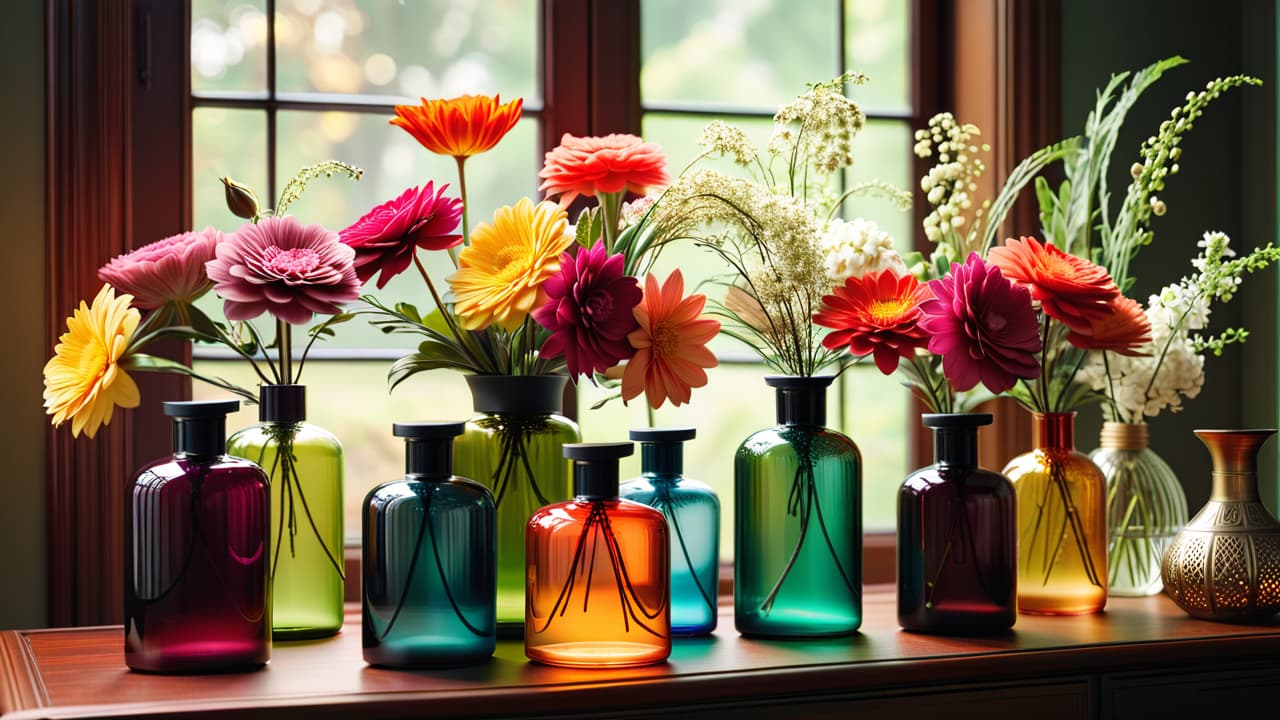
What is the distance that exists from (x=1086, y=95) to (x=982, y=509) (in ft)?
2.86

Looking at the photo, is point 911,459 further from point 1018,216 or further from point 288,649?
point 288,649

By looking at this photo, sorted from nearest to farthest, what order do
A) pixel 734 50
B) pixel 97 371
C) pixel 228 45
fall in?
pixel 97 371 < pixel 228 45 < pixel 734 50

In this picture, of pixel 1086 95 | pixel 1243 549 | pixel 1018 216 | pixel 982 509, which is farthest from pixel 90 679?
pixel 1086 95

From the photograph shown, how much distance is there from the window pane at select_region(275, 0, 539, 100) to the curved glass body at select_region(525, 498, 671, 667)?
32.8 inches

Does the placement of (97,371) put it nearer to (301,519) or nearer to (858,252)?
(301,519)

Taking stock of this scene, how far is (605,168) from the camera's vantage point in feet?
3.97

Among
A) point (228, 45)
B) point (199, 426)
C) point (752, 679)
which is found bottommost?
point (752, 679)

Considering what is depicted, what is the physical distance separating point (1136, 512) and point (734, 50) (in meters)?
0.86

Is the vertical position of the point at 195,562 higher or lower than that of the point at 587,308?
lower

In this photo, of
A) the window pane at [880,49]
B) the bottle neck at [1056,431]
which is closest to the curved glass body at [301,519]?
the bottle neck at [1056,431]

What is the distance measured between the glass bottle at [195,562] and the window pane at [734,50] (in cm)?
92

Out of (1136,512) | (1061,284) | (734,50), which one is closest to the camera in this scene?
(1061,284)

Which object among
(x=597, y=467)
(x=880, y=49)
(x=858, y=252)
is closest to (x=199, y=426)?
(x=597, y=467)

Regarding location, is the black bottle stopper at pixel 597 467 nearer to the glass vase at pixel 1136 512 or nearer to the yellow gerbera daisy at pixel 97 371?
the yellow gerbera daisy at pixel 97 371
